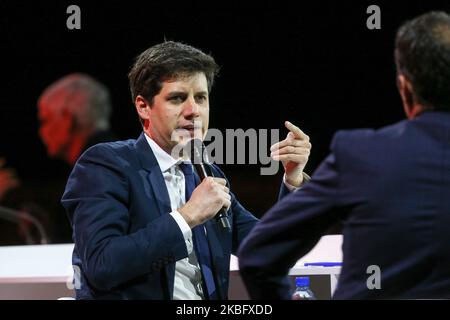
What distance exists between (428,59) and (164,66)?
0.83 metres

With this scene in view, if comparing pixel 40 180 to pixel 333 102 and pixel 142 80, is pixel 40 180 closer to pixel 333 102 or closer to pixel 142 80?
pixel 333 102

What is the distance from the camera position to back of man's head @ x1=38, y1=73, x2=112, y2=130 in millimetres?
3365

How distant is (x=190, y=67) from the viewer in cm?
173

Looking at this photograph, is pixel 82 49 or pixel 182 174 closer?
pixel 182 174

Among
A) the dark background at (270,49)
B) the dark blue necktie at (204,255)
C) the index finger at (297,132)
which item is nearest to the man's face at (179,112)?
the dark blue necktie at (204,255)

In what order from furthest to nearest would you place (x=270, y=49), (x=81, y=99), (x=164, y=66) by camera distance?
(x=81, y=99), (x=270, y=49), (x=164, y=66)

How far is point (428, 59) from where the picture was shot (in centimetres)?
106

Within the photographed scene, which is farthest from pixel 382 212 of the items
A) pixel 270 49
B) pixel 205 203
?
pixel 270 49

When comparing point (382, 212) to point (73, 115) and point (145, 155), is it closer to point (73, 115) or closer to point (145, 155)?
point (145, 155)

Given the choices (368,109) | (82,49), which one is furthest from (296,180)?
(82,49)

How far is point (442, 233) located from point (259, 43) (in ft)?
5.87

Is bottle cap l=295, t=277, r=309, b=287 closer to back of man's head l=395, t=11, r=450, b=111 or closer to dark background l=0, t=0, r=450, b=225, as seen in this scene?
dark background l=0, t=0, r=450, b=225

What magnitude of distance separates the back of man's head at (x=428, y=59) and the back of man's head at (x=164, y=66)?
2.47 feet

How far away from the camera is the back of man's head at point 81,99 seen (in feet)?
11.0
